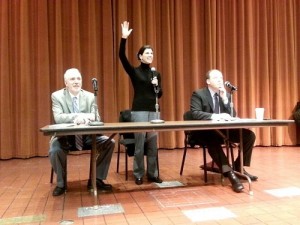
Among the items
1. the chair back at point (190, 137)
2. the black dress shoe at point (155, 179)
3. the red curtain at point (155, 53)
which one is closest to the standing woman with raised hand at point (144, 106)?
the black dress shoe at point (155, 179)

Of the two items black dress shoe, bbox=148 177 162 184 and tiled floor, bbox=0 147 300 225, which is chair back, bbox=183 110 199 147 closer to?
tiled floor, bbox=0 147 300 225

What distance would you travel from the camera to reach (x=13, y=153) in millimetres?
5316

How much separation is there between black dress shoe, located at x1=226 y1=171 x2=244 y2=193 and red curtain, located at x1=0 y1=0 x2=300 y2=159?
274 cm

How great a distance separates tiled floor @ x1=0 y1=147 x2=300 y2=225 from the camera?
96.7 inches

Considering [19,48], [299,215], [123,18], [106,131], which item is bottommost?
[299,215]

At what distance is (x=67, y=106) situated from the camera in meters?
3.28

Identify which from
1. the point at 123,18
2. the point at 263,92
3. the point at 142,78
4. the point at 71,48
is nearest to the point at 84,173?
the point at 142,78

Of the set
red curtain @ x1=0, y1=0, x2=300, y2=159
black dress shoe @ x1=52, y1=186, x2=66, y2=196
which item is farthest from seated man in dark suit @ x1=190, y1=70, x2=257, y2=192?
red curtain @ x1=0, y1=0, x2=300, y2=159

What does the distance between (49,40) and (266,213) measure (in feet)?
13.9

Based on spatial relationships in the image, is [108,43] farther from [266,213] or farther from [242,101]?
[266,213]

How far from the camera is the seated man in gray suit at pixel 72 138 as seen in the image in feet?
10.3

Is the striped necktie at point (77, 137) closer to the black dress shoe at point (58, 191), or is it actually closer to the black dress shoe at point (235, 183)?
the black dress shoe at point (58, 191)

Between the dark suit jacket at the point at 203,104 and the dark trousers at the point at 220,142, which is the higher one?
the dark suit jacket at the point at 203,104

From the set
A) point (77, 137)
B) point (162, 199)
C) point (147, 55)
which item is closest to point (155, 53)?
point (147, 55)
